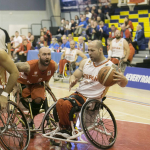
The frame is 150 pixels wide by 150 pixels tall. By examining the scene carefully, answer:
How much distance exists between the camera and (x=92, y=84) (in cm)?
381

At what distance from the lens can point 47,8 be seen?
70.3 feet

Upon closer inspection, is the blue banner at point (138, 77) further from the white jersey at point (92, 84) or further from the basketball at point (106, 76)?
the basketball at point (106, 76)

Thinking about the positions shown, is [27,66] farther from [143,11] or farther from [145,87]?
[143,11]

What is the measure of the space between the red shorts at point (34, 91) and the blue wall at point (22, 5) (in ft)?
57.3

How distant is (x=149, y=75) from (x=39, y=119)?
161 inches

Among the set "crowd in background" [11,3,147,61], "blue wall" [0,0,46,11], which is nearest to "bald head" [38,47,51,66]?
"crowd in background" [11,3,147,61]

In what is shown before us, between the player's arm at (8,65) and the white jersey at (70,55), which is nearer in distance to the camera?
the player's arm at (8,65)

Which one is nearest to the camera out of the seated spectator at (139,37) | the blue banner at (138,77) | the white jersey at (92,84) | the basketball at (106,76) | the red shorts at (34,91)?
the basketball at (106,76)

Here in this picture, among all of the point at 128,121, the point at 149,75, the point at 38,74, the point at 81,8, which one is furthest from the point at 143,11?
the point at 38,74

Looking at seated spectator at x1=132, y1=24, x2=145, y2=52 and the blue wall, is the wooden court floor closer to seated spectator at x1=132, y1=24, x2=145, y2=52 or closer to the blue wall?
seated spectator at x1=132, y1=24, x2=145, y2=52

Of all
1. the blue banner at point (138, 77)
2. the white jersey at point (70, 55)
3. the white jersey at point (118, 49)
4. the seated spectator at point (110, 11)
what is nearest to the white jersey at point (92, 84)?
the blue banner at point (138, 77)

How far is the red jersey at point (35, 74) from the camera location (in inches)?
161

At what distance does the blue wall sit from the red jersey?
17.4 meters

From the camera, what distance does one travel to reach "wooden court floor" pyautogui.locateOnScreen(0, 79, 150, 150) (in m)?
3.84
